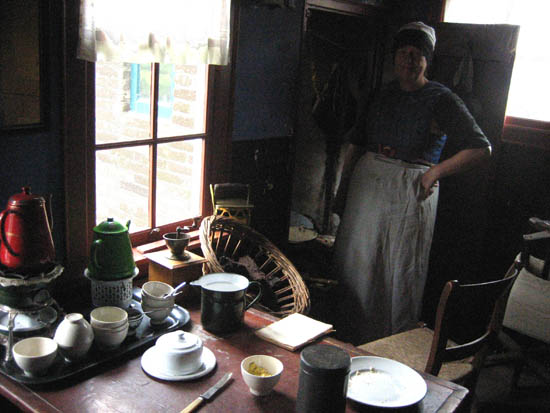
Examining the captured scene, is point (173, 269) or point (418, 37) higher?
point (418, 37)

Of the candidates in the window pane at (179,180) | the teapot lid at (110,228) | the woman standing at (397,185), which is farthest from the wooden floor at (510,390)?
the teapot lid at (110,228)

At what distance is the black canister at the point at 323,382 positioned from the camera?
1323 mm

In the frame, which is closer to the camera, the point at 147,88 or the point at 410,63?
the point at 147,88

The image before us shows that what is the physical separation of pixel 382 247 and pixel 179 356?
1783 millimetres

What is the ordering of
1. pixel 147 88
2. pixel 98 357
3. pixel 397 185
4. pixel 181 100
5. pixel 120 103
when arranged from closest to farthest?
1. pixel 98 357
2. pixel 120 103
3. pixel 147 88
4. pixel 181 100
5. pixel 397 185

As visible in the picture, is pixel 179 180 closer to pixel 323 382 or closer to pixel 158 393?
pixel 158 393

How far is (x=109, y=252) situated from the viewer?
5.75ft

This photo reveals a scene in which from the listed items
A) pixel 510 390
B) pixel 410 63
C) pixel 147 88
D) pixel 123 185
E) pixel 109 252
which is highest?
pixel 410 63

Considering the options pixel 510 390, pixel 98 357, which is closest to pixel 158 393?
pixel 98 357

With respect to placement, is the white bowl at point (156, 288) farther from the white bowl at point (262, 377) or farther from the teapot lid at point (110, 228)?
the white bowl at point (262, 377)

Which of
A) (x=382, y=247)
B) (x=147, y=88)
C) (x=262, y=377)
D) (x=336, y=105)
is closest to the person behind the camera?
(x=262, y=377)

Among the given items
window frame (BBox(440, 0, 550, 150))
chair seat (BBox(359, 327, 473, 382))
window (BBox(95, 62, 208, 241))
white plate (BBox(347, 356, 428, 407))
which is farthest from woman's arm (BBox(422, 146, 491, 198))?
white plate (BBox(347, 356, 428, 407))

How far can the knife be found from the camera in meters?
1.39

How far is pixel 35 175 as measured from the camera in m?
1.86
